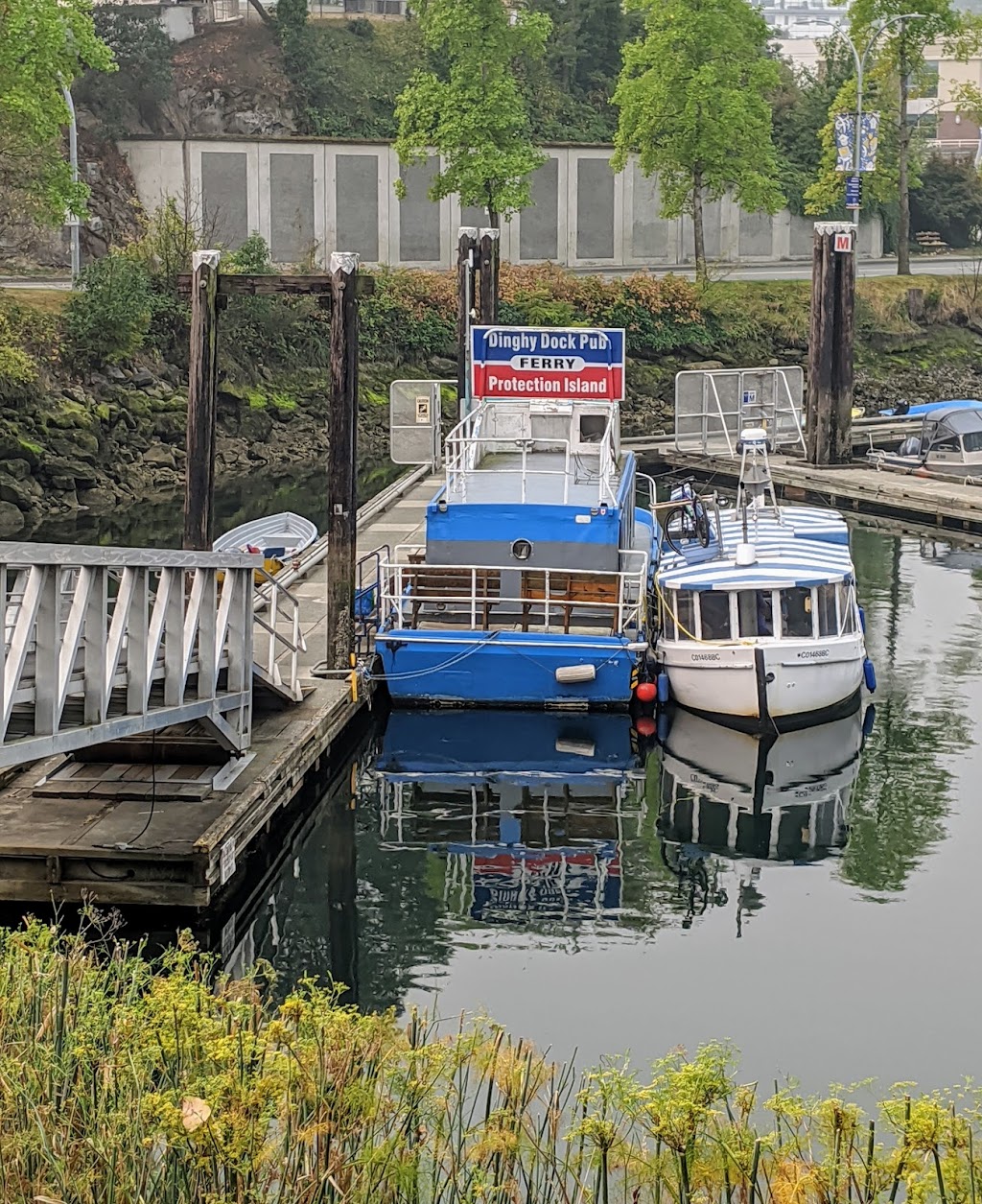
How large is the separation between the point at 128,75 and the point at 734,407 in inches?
1421

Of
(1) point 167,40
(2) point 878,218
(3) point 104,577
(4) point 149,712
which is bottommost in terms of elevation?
(4) point 149,712

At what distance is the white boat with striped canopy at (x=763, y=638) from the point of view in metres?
23.1

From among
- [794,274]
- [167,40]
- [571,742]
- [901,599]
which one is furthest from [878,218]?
[571,742]

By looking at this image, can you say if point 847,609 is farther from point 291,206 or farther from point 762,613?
point 291,206

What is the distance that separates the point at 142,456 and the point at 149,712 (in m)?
34.8

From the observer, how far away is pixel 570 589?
80.0ft

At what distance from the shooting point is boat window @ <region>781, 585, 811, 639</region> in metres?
23.2

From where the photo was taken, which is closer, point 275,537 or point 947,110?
point 275,537

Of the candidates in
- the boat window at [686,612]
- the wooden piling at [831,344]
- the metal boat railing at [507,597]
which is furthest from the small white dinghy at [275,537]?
the wooden piling at [831,344]

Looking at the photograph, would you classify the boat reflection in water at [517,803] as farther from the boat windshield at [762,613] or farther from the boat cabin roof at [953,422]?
the boat cabin roof at [953,422]

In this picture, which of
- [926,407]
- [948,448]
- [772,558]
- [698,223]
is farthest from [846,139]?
[772,558]

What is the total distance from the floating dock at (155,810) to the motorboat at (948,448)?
27350 millimetres

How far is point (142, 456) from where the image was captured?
49344 mm

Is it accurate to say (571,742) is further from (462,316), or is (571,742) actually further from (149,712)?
(462,316)
